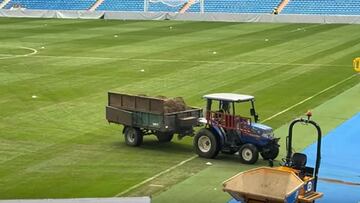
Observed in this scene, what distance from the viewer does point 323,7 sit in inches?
2660

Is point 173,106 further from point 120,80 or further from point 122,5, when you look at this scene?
point 122,5

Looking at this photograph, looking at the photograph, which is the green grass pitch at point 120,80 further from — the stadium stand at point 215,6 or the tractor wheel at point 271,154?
the stadium stand at point 215,6

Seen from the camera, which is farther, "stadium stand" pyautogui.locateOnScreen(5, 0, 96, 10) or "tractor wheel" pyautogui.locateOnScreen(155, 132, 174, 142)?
"stadium stand" pyautogui.locateOnScreen(5, 0, 96, 10)

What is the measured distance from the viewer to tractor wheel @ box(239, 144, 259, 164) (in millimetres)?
18484

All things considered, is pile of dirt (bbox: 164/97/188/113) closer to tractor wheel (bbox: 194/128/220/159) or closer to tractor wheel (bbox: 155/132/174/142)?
tractor wheel (bbox: 155/132/174/142)

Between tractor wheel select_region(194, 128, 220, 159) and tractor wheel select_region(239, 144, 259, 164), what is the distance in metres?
0.66

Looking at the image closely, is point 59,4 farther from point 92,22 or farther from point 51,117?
point 51,117

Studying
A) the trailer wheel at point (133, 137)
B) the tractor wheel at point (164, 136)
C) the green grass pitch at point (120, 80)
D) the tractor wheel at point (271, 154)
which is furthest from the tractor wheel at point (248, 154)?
the trailer wheel at point (133, 137)

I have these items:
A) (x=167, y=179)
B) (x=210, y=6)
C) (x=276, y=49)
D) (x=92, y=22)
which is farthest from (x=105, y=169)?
(x=210, y=6)

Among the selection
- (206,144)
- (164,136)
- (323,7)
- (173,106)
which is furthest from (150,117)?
(323,7)

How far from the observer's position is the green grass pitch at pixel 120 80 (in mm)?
18172

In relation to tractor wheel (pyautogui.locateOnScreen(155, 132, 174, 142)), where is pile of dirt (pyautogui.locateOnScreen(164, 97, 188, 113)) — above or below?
above

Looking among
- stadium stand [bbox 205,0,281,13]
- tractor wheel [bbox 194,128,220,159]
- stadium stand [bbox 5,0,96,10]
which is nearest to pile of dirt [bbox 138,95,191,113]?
tractor wheel [bbox 194,128,220,159]

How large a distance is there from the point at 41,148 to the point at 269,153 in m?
5.87
